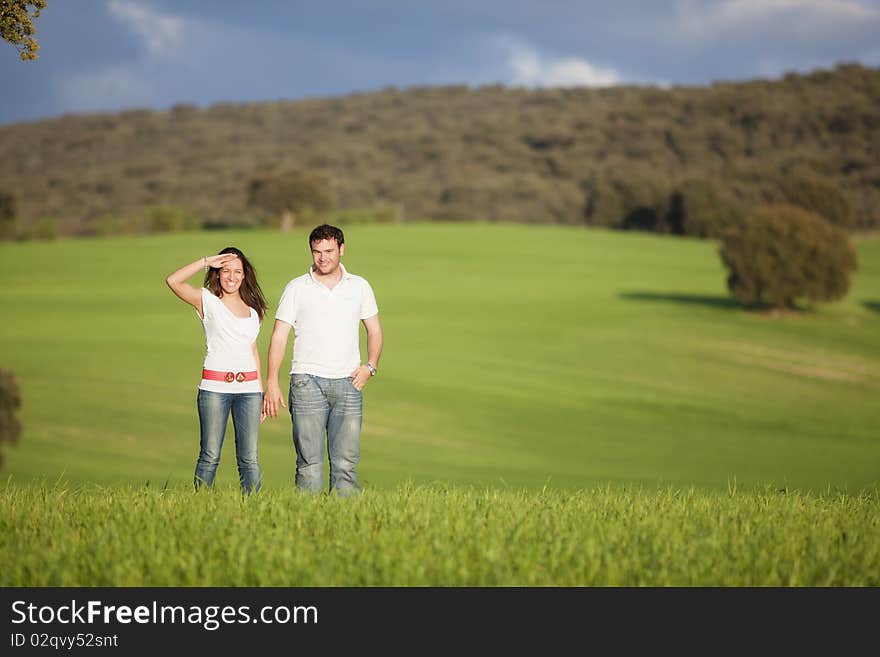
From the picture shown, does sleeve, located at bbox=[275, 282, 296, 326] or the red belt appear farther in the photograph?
the red belt

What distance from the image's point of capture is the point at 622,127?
14350 cm

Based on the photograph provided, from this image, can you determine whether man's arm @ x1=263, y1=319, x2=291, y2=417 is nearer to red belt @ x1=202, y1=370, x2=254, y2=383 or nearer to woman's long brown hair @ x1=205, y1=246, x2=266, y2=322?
red belt @ x1=202, y1=370, x2=254, y2=383

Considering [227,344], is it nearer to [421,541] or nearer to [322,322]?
[322,322]

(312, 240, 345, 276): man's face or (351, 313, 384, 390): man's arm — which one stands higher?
(312, 240, 345, 276): man's face

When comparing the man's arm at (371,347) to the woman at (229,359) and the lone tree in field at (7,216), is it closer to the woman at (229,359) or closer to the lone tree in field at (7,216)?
the woman at (229,359)

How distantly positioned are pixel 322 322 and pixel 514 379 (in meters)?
31.4

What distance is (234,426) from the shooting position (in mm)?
8789

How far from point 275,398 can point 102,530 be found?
1988 mm

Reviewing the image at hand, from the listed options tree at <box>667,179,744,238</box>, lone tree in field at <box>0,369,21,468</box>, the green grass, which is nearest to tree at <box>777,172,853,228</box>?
the green grass

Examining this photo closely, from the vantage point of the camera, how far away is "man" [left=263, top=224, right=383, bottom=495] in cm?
850

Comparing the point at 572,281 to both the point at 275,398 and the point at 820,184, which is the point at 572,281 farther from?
the point at 275,398

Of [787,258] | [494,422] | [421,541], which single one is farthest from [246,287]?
[787,258]

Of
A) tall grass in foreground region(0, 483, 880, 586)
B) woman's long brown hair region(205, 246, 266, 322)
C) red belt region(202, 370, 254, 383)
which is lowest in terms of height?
tall grass in foreground region(0, 483, 880, 586)

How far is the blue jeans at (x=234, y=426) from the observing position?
8734 mm
